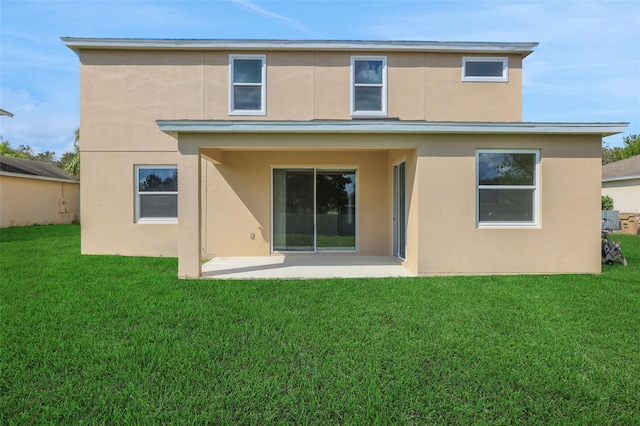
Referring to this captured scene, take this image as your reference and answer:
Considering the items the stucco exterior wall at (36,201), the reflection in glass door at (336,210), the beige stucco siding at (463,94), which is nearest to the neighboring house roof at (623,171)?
the beige stucco siding at (463,94)

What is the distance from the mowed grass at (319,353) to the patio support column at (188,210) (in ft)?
2.77

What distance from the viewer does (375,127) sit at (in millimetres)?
8234

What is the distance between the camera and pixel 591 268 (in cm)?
879

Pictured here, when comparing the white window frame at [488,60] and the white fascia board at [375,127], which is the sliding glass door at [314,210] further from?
the white window frame at [488,60]

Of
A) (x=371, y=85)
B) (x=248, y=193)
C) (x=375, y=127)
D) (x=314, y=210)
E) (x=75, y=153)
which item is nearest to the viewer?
(x=375, y=127)

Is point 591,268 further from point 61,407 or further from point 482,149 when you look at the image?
point 61,407

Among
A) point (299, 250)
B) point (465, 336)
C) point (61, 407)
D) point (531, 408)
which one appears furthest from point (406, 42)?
point (61, 407)

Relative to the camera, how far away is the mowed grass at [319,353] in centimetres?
347

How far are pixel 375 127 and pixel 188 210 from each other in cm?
445

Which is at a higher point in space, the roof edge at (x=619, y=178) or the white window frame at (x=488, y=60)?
the white window frame at (x=488, y=60)

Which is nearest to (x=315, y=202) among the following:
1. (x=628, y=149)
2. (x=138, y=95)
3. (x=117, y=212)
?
(x=117, y=212)

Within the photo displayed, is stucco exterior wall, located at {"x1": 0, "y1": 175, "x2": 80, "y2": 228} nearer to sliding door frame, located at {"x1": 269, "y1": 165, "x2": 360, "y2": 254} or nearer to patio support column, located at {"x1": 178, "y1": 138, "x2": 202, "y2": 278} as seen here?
sliding door frame, located at {"x1": 269, "y1": 165, "x2": 360, "y2": 254}

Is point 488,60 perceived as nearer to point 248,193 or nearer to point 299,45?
point 299,45

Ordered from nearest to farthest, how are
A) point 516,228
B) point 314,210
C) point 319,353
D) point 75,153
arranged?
point 319,353
point 516,228
point 314,210
point 75,153
